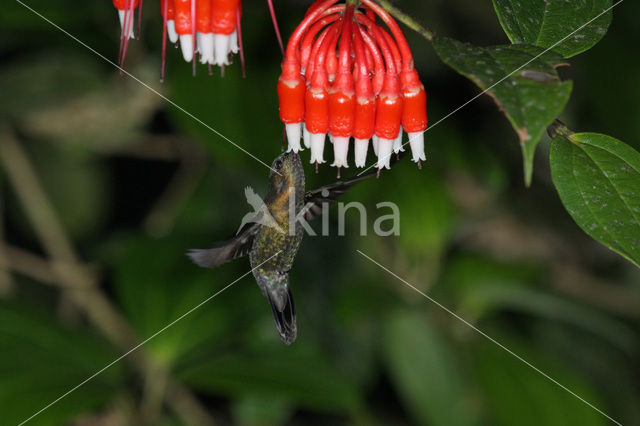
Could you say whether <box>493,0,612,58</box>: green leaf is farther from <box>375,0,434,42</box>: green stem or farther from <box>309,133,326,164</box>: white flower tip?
<box>309,133,326,164</box>: white flower tip

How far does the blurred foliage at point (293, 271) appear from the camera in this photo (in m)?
2.62

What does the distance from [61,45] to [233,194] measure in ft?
3.32

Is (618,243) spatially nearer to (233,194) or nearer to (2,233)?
(233,194)

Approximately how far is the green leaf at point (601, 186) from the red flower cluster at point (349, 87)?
256 mm

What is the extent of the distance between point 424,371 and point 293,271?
Answer: 71 cm

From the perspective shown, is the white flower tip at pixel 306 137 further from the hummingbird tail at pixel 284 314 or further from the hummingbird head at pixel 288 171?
the hummingbird tail at pixel 284 314

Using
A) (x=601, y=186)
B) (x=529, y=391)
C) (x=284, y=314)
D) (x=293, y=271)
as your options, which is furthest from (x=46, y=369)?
(x=601, y=186)

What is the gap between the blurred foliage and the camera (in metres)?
2.62

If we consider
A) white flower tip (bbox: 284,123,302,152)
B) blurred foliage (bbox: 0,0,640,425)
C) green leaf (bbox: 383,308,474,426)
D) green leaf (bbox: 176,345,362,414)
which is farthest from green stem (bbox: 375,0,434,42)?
green leaf (bbox: 383,308,474,426)

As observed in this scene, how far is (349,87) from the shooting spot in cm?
125

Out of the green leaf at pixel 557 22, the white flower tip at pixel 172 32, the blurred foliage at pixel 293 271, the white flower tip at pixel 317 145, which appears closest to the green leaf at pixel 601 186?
the green leaf at pixel 557 22

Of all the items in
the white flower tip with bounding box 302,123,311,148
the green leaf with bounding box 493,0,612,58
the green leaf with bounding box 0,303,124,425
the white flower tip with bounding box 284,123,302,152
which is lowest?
the green leaf with bounding box 0,303,124,425

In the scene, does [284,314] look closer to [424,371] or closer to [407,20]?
[407,20]

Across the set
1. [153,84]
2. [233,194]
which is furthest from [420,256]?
[153,84]
